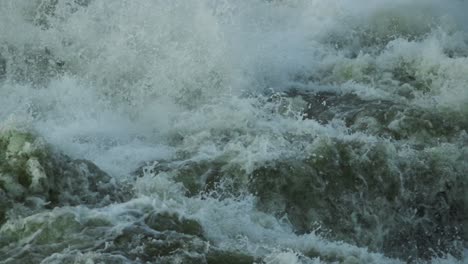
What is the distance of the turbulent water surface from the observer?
468 cm

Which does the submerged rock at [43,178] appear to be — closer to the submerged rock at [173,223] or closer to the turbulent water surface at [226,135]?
the turbulent water surface at [226,135]

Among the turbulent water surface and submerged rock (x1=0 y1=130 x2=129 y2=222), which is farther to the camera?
submerged rock (x1=0 y1=130 x2=129 y2=222)

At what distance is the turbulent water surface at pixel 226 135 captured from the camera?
468cm

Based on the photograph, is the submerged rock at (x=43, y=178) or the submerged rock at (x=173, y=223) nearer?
the submerged rock at (x=173, y=223)

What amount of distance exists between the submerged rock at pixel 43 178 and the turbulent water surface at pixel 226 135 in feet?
0.04

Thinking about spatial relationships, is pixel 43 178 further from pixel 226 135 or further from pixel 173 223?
pixel 226 135

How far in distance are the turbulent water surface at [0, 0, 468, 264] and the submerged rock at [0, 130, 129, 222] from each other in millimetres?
11

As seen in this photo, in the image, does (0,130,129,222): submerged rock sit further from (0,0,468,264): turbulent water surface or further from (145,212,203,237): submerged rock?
(145,212,203,237): submerged rock

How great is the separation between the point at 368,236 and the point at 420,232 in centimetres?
59

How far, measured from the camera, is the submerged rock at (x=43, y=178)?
4996mm

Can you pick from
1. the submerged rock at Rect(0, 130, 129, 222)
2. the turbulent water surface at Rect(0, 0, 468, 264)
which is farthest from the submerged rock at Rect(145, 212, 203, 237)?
the submerged rock at Rect(0, 130, 129, 222)

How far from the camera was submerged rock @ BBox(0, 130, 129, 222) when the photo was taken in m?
5.00

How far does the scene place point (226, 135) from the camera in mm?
6820

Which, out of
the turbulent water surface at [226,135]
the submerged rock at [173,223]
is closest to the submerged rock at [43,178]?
the turbulent water surface at [226,135]
